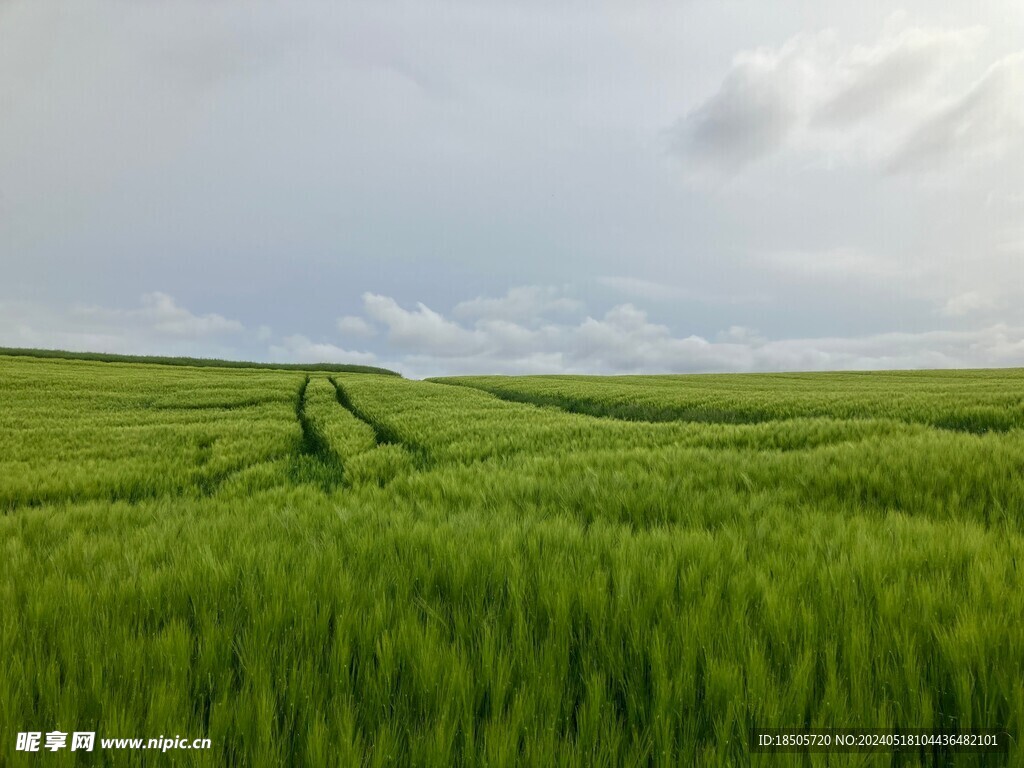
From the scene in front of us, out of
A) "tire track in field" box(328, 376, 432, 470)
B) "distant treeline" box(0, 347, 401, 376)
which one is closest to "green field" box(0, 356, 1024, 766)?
"tire track in field" box(328, 376, 432, 470)

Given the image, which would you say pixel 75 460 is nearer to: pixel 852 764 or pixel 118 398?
pixel 852 764

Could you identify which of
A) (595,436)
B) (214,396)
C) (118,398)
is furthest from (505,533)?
(118,398)

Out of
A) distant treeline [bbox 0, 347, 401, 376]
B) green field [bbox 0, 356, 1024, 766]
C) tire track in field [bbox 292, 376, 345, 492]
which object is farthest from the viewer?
distant treeline [bbox 0, 347, 401, 376]

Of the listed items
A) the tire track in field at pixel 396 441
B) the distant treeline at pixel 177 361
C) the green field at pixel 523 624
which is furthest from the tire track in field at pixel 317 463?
the distant treeline at pixel 177 361

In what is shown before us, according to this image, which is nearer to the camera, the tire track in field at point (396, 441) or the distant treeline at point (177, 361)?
the tire track in field at point (396, 441)

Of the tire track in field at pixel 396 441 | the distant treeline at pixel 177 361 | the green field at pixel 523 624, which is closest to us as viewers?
the green field at pixel 523 624

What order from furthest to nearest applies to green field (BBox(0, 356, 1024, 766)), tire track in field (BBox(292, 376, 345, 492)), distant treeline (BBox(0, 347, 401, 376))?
1. distant treeline (BBox(0, 347, 401, 376))
2. tire track in field (BBox(292, 376, 345, 492))
3. green field (BBox(0, 356, 1024, 766))

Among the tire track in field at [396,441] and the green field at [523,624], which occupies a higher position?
the green field at [523,624]

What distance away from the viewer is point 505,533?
2557 millimetres

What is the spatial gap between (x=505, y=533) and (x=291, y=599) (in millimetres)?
1154

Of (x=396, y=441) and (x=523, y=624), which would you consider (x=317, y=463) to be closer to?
(x=396, y=441)

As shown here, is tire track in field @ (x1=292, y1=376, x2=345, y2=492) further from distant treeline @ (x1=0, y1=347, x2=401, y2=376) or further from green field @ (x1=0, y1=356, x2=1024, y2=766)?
distant treeline @ (x1=0, y1=347, x2=401, y2=376)

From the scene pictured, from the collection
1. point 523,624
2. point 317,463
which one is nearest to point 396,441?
point 317,463

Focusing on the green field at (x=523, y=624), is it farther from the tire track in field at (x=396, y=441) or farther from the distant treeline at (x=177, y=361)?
the distant treeline at (x=177, y=361)
